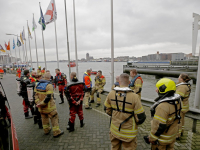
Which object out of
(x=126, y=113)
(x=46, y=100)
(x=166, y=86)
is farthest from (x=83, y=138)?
(x=166, y=86)

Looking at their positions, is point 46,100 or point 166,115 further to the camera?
point 46,100

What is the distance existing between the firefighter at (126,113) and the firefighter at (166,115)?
0.91 feet

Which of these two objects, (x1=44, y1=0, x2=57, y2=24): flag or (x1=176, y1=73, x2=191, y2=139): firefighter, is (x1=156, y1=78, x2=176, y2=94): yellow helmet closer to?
(x1=176, y1=73, x2=191, y2=139): firefighter

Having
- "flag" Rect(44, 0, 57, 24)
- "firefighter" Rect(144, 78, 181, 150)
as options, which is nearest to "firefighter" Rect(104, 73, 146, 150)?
"firefighter" Rect(144, 78, 181, 150)

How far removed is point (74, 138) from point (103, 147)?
3.28ft

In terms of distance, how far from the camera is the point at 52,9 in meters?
12.0

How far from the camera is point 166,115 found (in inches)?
77.0

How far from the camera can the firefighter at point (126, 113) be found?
216cm

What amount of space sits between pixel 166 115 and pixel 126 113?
671mm

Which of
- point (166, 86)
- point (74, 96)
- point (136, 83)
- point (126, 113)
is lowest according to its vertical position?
point (74, 96)

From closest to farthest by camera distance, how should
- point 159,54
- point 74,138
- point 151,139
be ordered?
1. point 151,139
2. point 74,138
3. point 159,54

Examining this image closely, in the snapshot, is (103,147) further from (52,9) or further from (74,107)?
(52,9)

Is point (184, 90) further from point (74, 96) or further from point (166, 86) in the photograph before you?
point (74, 96)

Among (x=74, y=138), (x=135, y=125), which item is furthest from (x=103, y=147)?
(x=135, y=125)
